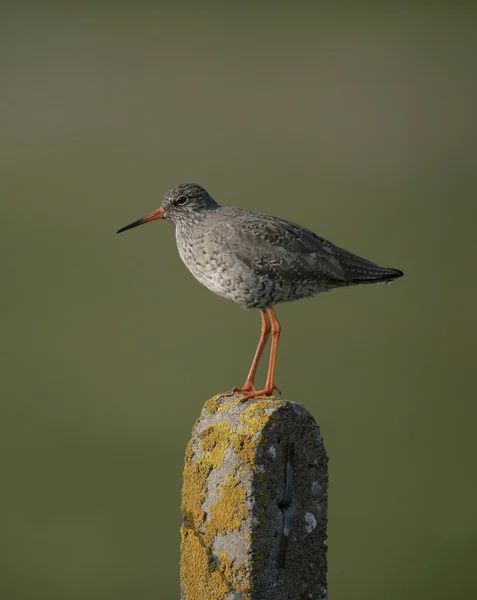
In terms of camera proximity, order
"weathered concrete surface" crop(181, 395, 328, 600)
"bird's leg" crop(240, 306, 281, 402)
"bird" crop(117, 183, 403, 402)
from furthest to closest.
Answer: "bird" crop(117, 183, 403, 402)
"bird's leg" crop(240, 306, 281, 402)
"weathered concrete surface" crop(181, 395, 328, 600)

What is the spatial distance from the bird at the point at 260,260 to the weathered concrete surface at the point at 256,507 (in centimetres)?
184

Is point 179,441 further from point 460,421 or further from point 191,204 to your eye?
point 191,204

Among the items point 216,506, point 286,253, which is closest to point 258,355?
point 286,253

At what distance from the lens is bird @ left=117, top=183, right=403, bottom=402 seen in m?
5.86

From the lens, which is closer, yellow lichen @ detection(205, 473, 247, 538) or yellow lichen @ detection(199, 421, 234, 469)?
yellow lichen @ detection(205, 473, 247, 538)

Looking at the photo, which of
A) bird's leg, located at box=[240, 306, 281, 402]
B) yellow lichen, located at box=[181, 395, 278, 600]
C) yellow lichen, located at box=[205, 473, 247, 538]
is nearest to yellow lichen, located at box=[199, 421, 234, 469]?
yellow lichen, located at box=[181, 395, 278, 600]

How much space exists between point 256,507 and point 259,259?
100.0 inches

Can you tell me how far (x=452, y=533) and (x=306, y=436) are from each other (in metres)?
8.29

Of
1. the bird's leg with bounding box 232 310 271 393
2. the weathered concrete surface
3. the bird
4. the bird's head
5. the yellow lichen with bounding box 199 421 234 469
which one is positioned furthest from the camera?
the bird's head

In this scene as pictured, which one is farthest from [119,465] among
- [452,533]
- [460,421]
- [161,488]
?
[460,421]

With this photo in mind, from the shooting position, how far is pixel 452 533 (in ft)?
37.3

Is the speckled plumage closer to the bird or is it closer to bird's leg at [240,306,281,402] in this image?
the bird

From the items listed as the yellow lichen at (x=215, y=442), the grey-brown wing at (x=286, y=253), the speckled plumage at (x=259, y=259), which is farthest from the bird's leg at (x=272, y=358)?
the yellow lichen at (x=215, y=442)

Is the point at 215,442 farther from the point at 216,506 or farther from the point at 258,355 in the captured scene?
the point at 258,355
